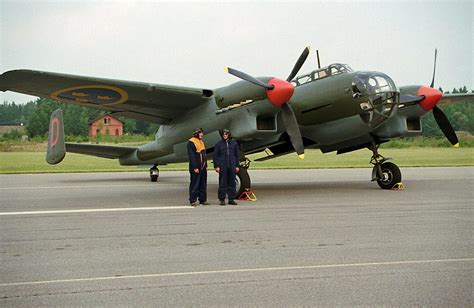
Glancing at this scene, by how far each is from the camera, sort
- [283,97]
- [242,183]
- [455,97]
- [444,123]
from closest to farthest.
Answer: [283,97], [242,183], [444,123], [455,97]

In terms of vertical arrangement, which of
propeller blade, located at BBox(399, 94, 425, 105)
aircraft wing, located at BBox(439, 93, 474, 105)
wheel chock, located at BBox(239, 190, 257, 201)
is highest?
aircraft wing, located at BBox(439, 93, 474, 105)

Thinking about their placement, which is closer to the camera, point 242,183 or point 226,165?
point 226,165

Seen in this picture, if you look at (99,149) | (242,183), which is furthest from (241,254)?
(99,149)

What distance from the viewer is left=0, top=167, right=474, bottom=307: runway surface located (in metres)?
5.26

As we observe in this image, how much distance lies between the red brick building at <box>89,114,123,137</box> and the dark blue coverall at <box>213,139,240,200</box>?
95.7ft

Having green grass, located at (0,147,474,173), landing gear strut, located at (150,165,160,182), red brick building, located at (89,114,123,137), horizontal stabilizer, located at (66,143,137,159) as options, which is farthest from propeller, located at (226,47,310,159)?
red brick building, located at (89,114,123,137)

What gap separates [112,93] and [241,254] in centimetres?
914

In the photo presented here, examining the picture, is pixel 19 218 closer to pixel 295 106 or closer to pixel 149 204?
pixel 149 204

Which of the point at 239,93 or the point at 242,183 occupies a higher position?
the point at 239,93

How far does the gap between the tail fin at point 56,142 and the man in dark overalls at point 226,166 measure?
6.75 metres

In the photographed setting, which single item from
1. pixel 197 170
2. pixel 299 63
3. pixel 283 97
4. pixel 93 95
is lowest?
pixel 197 170

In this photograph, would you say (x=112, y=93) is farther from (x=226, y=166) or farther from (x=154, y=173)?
(x=154, y=173)

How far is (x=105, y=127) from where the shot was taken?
4553 cm

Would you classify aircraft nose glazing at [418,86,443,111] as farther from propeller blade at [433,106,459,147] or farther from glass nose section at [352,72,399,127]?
glass nose section at [352,72,399,127]
